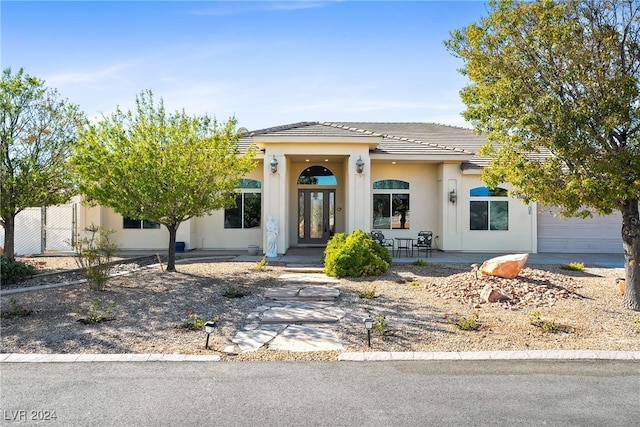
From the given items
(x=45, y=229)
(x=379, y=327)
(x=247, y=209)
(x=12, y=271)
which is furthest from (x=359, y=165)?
(x=45, y=229)

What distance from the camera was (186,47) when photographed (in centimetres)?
939

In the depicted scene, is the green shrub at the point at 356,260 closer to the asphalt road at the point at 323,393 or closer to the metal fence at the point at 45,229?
the asphalt road at the point at 323,393

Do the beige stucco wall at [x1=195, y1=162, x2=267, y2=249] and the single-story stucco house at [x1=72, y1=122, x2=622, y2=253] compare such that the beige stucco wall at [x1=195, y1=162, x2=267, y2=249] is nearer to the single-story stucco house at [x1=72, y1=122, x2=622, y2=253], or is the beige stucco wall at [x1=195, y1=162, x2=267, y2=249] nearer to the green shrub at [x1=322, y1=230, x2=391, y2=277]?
the single-story stucco house at [x1=72, y1=122, x2=622, y2=253]

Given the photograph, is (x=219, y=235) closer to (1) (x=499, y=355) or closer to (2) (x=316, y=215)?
(2) (x=316, y=215)

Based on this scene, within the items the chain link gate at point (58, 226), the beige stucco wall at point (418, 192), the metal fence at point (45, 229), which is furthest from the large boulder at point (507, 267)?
the chain link gate at point (58, 226)

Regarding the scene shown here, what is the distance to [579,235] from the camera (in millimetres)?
16797

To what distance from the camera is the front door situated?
17.9 m

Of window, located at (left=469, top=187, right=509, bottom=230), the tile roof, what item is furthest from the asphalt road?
window, located at (left=469, top=187, right=509, bottom=230)

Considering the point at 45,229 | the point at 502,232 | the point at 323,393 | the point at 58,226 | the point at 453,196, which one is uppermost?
the point at 453,196

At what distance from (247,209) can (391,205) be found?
19.0 ft

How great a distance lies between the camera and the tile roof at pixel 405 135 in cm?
1439

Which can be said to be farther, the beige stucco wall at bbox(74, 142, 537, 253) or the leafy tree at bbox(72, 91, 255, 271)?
the beige stucco wall at bbox(74, 142, 537, 253)

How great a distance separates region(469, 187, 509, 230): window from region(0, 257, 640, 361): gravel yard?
5487 mm

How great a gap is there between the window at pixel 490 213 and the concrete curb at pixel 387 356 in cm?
1134
